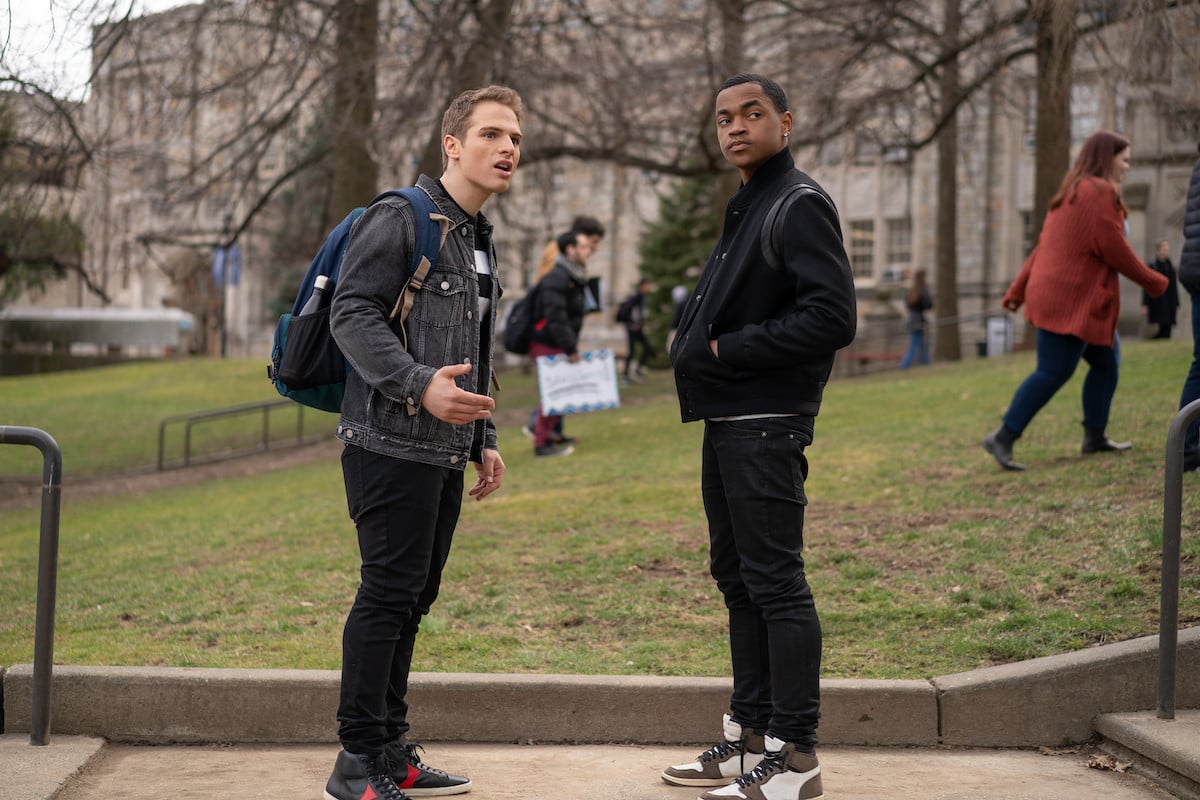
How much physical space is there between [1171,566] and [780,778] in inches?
67.2

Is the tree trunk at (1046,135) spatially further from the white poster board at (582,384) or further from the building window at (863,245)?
the building window at (863,245)

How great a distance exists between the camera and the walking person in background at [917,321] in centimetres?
2455

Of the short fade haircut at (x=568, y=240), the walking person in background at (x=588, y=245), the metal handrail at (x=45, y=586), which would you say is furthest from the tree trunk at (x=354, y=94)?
the metal handrail at (x=45, y=586)

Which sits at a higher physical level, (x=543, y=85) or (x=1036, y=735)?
(x=543, y=85)

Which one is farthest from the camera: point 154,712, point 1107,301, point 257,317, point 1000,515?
point 257,317

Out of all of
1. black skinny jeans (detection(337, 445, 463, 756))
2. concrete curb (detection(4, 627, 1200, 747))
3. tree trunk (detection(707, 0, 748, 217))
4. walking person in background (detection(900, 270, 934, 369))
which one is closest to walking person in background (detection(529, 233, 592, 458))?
→ tree trunk (detection(707, 0, 748, 217))

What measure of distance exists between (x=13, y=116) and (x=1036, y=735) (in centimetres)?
1529

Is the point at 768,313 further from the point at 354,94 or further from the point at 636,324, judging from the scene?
the point at 636,324

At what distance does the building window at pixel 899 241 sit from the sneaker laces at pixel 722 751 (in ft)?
128

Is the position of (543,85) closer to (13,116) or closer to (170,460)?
(13,116)

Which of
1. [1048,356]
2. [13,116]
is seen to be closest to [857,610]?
[1048,356]

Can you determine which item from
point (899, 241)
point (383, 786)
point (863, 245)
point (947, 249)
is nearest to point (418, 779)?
point (383, 786)

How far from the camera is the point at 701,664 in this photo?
542cm

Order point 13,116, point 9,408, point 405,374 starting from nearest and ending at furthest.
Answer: point 405,374 → point 13,116 → point 9,408
